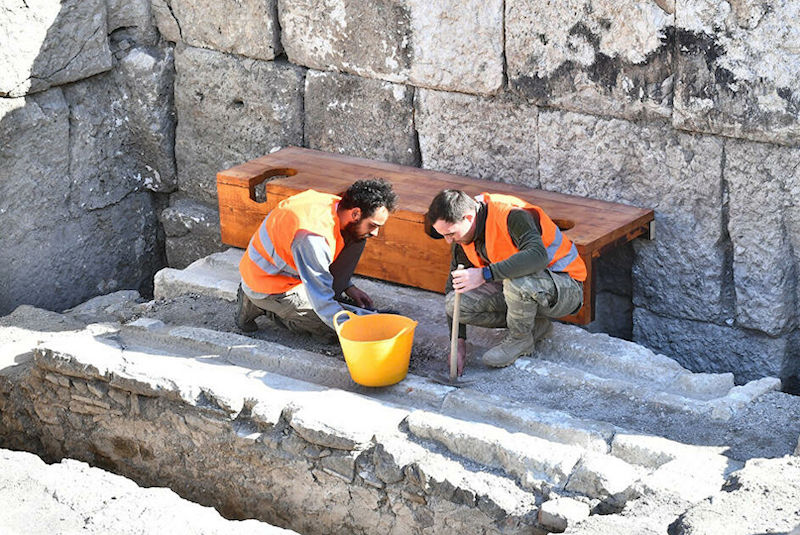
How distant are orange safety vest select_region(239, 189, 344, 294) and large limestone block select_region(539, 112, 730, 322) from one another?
1.28 m

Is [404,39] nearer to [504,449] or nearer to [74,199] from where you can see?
[74,199]

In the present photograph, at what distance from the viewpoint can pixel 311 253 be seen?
4918mm

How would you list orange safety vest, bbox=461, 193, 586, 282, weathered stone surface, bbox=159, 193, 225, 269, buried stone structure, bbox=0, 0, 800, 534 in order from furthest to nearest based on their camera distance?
weathered stone surface, bbox=159, 193, 225, 269 < orange safety vest, bbox=461, 193, 586, 282 < buried stone structure, bbox=0, 0, 800, 534

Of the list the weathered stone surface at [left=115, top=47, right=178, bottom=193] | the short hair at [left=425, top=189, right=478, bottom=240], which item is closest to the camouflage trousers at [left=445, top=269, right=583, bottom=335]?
the short hair at [left=425, top=189, right=478, bottom=240]

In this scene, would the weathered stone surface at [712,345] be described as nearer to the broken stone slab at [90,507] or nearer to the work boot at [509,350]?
the work boot at [509,350]

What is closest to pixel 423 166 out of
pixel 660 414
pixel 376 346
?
pixel 376 346

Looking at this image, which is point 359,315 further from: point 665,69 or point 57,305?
point 57,305

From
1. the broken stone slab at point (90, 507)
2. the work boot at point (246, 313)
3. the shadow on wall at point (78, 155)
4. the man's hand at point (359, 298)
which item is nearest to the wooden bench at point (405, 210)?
the man's hand at point (359, 298)

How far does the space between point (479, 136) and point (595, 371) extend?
1.60 m

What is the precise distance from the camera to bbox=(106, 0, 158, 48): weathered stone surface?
6.79 metres

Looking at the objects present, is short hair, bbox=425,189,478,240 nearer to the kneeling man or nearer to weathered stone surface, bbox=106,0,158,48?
the kneeling man

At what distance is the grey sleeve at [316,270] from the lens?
4914 mm

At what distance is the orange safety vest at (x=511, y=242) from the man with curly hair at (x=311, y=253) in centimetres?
44

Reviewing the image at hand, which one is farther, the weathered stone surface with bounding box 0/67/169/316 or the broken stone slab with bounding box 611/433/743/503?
the weathered stone surface with bounding box 0/67/169/316
